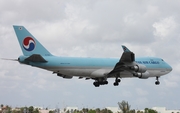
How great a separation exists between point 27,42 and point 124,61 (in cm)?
1485

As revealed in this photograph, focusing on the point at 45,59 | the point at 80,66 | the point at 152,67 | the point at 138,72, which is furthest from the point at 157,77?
the point at 45,59

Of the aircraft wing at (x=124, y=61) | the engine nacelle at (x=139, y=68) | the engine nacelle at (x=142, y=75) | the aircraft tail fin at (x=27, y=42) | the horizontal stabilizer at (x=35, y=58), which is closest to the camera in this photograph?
the horizontal stabilizer at (x=35, y=58)

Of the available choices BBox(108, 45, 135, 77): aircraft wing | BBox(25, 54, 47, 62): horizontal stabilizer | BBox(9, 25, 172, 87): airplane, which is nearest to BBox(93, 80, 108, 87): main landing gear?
BBox(9, 25, 172, 87): airplane

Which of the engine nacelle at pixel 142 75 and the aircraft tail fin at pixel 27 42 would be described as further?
the engine nacelle at pixel 142 75

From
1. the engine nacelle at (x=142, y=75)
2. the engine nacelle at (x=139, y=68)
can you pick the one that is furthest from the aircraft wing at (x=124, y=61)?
the engine nacelle at (x=142, y=75)

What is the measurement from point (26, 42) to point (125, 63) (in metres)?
15.2

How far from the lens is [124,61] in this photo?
72.5 meters

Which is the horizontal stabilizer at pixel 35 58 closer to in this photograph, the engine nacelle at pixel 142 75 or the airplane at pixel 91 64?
the airplane at pixel 91 64

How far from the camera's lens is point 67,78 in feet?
251

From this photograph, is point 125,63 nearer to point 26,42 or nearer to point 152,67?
point 152,67

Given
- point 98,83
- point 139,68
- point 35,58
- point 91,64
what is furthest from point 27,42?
point 139,68

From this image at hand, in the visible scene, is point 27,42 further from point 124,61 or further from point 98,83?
point 98,83

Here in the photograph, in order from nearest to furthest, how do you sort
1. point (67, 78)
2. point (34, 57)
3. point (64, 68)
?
point (34, 57)
point (64, 68)
point (67, 78)

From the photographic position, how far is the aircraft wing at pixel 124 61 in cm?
7036
